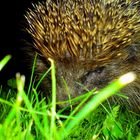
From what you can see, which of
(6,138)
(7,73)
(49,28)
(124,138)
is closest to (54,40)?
(49,28)

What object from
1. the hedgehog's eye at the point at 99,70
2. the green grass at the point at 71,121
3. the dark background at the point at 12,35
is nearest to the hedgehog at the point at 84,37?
the hedgehog's eye at the point at 99,70

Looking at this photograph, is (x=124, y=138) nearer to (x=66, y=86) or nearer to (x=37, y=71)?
(x=66, y=86)

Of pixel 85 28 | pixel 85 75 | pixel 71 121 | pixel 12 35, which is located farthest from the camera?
pixel 12 35

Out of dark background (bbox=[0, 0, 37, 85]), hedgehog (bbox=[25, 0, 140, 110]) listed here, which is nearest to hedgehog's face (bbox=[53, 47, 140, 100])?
hedgehog (bbox=[25, 0, 140, 110])

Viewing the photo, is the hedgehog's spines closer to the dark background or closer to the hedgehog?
the hedgehog

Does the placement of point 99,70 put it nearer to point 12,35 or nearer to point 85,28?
point 85,28

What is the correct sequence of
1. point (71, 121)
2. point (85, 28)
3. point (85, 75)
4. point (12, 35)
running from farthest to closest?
point (12, 35) → point (85, 75) → point (85, 28) → point (71, 121)

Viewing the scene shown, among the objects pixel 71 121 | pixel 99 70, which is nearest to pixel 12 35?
pixel 99 70
